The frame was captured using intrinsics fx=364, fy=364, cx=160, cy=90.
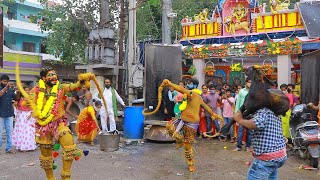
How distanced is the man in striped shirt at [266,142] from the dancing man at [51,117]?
243 cm

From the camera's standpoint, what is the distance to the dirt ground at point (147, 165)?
5.95 m

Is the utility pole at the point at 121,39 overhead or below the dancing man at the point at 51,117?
overhead

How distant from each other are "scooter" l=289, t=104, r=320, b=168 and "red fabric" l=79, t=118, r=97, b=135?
4.03 meters

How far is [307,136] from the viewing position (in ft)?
21.0

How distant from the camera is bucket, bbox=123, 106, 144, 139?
9344 mm

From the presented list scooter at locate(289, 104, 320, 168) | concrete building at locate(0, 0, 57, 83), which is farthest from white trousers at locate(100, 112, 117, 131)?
concrete building at locate(0, 0, 57, 83)

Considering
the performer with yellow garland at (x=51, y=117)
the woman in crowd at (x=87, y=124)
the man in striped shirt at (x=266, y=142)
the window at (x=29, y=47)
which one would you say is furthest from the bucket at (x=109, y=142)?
the window at (x=29, y=47)

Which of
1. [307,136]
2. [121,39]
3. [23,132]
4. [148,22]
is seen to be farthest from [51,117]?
[148,22]

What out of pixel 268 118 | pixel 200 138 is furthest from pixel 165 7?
pixel 268 118

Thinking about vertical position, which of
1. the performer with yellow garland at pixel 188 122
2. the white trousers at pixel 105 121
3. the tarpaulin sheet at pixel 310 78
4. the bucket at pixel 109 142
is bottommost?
the bucket at pixel 109 142

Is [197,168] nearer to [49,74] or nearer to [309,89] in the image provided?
[49,74]

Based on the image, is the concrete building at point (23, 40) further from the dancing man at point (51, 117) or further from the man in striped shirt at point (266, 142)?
the man in striped shirt at point (266, 142)

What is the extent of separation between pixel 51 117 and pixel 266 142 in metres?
2.93

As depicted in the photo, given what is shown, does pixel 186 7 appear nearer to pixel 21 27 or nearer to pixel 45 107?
pixel 21 27
